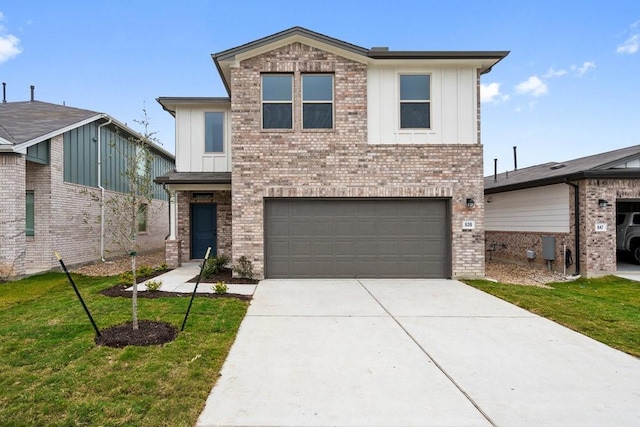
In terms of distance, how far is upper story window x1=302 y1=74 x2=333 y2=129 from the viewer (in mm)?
9547

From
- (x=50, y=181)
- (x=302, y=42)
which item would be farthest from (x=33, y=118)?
(x=302, y=42)

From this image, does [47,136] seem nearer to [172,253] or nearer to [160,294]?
[172,253]

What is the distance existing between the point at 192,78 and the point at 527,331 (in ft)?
55.9

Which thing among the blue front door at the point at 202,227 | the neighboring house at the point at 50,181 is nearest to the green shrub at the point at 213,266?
the blue front door at the point at 202,227

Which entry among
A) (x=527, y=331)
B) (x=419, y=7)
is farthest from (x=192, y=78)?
(x=527, y=331)

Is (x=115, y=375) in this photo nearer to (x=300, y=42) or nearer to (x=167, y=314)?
(x=167, y=314)

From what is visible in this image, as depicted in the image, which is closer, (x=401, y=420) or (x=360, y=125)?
(x=401, y=420)

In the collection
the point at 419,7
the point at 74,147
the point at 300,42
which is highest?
the point at 419,7

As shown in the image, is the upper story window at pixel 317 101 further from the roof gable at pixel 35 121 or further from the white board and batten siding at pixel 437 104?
the roof gable at pixel 35 121

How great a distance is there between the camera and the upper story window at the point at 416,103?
9.62 metres

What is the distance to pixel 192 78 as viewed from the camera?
1666 centimetres

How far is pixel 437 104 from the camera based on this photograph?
9570 millimetres

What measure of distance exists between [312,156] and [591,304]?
7153 mm

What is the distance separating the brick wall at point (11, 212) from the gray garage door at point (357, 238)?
6955 mm
